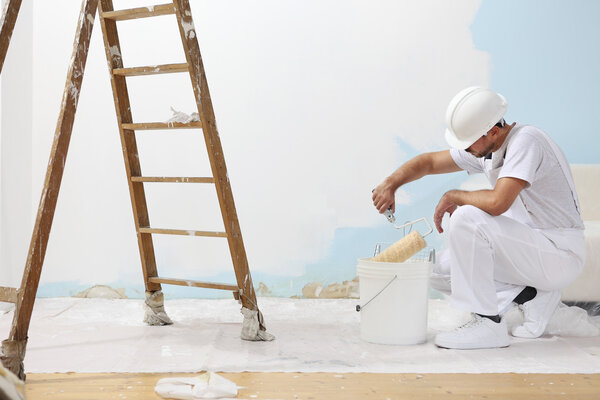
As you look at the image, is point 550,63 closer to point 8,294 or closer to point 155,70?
point 155,70

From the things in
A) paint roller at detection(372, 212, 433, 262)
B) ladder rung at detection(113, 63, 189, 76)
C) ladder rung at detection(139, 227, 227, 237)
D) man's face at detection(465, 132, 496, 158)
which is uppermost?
ladder rung at detection(113, 63, 189, 76)

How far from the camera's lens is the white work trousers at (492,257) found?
8.31 feet

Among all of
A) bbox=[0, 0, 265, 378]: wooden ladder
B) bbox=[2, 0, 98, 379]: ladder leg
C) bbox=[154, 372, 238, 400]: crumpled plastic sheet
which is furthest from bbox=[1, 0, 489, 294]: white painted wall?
bbox=[154, 372, 238, 400]: crumpled plastic sheet

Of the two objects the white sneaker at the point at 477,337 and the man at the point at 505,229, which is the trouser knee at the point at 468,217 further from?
the white sneaker at the point at 477,337

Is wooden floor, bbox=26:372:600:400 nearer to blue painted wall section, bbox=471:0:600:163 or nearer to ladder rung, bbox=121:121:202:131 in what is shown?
ladder rung, bbox=121:121:202:131

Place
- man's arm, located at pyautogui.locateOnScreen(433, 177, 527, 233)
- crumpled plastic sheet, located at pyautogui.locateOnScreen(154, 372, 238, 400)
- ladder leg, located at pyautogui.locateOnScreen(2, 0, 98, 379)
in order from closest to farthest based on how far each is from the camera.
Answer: crumpled plastic sheet, located at pyautogui.locateOnScreen(154, 372, 238, 400) < ladder leg, located at pyautogui.locateOnScreen(2, 0, 98, 379) < man's arm, located at pyautogui.locateOnScreen(433, 177, 527, 233)

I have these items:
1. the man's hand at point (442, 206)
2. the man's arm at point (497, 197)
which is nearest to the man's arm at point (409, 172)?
the man's hand at point (442, 206)

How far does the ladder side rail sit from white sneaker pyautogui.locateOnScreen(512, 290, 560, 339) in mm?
1586

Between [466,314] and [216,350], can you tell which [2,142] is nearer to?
[216,350]

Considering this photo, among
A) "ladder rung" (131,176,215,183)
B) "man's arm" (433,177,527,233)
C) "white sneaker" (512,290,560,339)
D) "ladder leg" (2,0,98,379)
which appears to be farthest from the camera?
"white sneaker" (512,290,560,339)

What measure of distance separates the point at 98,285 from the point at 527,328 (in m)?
2.35

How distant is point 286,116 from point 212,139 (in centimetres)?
134

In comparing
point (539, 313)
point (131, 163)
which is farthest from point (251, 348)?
point (539, 313)

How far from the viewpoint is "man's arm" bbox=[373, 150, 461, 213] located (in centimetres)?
279
